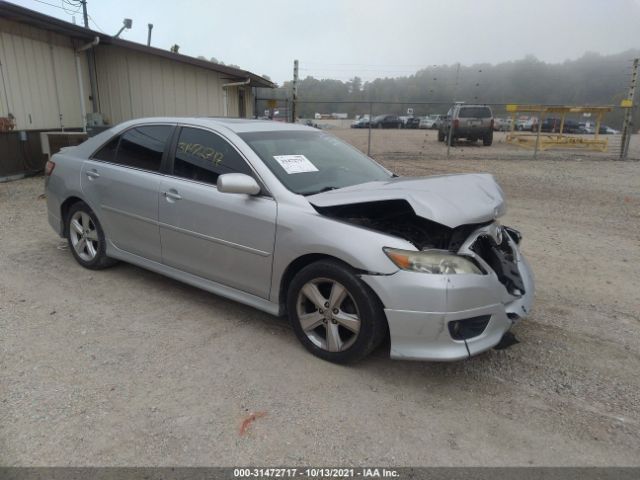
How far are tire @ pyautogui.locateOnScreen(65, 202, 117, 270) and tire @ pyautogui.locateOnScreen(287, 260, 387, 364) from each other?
7.92 ft

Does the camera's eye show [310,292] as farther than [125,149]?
No

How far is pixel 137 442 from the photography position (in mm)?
2436

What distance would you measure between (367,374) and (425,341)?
1.66ft

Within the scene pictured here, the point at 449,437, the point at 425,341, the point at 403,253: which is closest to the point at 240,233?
the point at 403,253

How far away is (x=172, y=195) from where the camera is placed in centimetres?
388

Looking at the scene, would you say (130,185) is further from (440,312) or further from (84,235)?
(440,312)

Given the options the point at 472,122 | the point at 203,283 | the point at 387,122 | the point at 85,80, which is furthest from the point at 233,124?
the point at 387,122

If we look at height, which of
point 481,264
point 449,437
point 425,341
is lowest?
point 449,437

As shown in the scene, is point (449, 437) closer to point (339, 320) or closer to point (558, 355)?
point (339, 320)

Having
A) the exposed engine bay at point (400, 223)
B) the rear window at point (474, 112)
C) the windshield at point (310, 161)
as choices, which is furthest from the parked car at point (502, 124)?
the exposed engine bay at point (400, 223)

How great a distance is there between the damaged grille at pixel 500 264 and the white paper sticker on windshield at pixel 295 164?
138 centimetres

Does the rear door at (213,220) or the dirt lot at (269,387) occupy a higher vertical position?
the rear door at (213,220)

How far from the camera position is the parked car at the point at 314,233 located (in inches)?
111

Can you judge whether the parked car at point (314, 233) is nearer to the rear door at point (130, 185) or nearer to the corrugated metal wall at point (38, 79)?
the rear door at point (130, 185)
